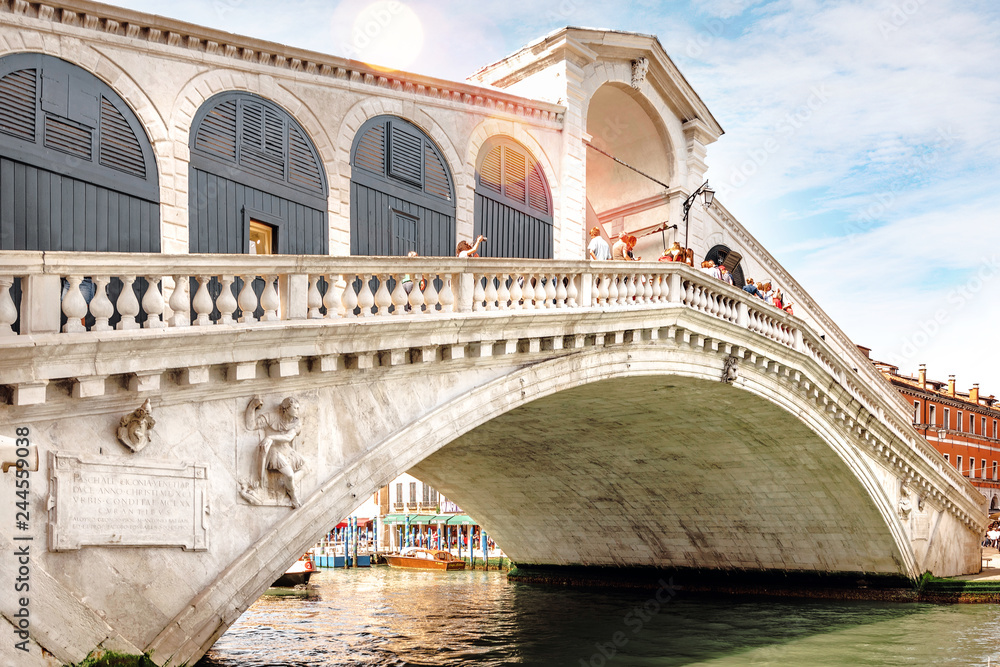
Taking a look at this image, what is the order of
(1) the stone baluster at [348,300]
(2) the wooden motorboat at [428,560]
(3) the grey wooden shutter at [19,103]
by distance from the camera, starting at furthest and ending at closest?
(2) the wooden motorboat at [428,560]
(1) the stone baluster at [348,300]
(3) the grey wooden shutter at [19,103]

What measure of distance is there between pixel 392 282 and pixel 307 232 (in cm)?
102

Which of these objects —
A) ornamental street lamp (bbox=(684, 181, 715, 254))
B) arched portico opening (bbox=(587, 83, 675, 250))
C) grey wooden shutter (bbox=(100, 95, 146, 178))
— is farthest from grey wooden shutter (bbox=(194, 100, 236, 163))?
ornamental street lamp (bbox=(684, 181, 715, 254))

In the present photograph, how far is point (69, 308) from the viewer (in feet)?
20.1

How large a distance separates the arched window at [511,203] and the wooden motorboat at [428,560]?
1871cm

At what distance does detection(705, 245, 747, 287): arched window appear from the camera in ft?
55.7

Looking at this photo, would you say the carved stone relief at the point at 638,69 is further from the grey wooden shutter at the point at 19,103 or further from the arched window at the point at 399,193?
the grey wooden shutter at the point at 19,103

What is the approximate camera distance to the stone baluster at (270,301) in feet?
24.0

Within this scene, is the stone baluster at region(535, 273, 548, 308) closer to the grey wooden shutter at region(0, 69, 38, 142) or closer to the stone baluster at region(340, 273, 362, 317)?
the stone baluster at region(340, 273, 362, 317)

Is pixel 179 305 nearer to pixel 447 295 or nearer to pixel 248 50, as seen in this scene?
pixel 447 295

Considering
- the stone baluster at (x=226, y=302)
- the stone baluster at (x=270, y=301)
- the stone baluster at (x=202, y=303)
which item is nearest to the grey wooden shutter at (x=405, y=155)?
the stone baluster at (x=270, y=301)

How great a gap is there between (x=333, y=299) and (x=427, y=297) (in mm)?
1049

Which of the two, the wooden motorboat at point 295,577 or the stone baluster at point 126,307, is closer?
the stone baluster at point 126,307

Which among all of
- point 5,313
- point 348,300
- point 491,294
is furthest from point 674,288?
point 5,313

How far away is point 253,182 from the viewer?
30.8 feet
